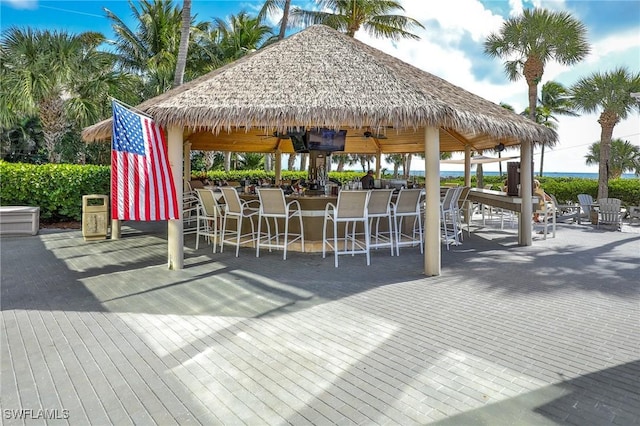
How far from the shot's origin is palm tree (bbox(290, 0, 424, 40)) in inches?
727

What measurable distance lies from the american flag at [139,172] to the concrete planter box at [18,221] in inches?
223

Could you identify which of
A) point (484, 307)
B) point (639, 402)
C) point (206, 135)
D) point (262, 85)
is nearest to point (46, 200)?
point (206, 135)

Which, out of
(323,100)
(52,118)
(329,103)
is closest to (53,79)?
(52,118)

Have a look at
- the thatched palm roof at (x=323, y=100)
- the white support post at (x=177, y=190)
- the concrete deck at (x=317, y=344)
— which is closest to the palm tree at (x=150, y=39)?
the thatched palm roof at (x=323, y=100)

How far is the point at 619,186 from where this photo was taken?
627 inches

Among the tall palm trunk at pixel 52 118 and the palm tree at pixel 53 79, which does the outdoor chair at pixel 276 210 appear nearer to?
the palm tree at pixel 53 79

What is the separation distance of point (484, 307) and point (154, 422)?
3616 mm

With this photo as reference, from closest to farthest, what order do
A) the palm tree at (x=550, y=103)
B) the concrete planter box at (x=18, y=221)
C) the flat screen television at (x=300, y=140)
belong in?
the concrete planter box at (x=18, y=221)
the flat screen television at (x=300, y=140)
the palm tree at (x=550, y=103)

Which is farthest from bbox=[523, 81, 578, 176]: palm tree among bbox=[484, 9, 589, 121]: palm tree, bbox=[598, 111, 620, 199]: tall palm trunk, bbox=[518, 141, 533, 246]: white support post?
bbox=[518, 141, 533, 246]: white support post

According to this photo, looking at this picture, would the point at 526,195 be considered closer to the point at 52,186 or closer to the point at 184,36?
the point at 184,36

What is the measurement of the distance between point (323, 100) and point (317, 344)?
398 cm

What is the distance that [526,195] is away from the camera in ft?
28.6

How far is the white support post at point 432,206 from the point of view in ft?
19.7

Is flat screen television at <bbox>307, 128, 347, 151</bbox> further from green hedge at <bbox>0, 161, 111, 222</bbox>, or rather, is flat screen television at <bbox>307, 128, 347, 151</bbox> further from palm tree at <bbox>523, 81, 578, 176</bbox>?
palm tree at <bbox>523, 81, 578, 176</bbox>
